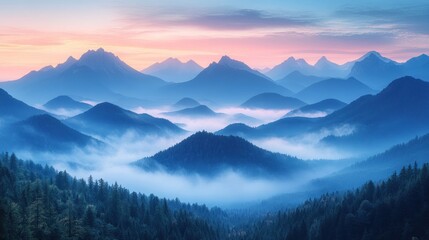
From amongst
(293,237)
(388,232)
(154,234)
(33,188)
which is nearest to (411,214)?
(388,232)

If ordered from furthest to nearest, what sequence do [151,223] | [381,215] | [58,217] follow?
[151,223] < [381,215] < [58,217]

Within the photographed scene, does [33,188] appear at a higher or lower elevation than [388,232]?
higher

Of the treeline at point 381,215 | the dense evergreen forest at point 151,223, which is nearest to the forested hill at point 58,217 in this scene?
the dense evergreen forest at point 151,223

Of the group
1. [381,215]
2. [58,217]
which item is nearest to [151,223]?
[58,217]

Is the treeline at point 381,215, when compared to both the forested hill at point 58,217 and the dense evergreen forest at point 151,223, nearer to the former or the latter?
the dense evergreen forest at point 151,223

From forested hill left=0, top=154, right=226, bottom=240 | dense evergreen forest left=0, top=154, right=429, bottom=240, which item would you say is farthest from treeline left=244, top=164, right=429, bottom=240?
forested hill left=0, top=154, right=226, bottom=240

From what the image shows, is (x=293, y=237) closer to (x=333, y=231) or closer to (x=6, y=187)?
(x=333, y=231)

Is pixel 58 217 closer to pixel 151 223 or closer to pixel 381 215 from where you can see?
pixel 151 223

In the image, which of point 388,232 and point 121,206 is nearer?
point 388,232
